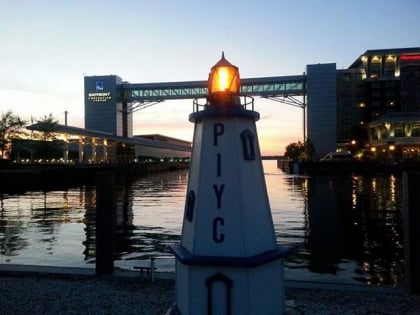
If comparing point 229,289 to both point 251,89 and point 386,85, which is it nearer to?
point 251,89

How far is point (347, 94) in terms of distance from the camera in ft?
454

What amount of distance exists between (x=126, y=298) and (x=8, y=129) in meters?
78.4

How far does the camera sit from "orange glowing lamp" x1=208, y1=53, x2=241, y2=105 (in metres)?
4.65

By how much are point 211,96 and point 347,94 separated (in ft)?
464

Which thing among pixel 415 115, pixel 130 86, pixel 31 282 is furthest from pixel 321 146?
pixel 31 282

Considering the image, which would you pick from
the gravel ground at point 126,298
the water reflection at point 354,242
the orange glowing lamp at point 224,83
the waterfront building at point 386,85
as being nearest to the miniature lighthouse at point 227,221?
the orange glowing lamp at point 224,83

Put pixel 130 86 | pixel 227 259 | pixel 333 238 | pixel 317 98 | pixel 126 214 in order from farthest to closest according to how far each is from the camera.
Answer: pixel 130 86
pixel 317 98
pixel 126 214
pixel 333 238
pixel 227 259

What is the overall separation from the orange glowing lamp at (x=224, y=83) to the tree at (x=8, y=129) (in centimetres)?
7994

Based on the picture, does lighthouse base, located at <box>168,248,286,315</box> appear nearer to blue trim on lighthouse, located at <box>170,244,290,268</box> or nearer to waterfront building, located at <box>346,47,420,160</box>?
blue trim on lighthouse, located at <box>170,244,290,268</box>

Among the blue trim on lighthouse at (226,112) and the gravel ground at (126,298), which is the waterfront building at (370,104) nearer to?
the gravel ground at (126,298)

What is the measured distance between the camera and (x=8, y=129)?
7875 centimetres

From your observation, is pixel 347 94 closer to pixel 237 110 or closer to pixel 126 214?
pixel 126 214

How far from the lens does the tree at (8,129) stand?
77.3 metres

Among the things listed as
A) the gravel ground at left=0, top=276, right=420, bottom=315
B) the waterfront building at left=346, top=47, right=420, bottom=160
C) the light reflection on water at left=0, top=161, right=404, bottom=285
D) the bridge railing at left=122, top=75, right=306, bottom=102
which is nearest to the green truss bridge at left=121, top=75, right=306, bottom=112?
the bridge railing at left=122, top=75, right=306, bottom=102
